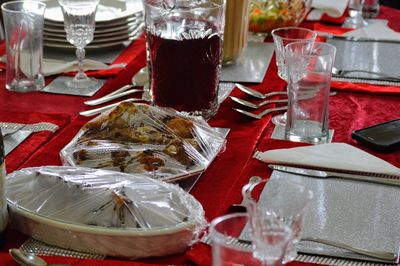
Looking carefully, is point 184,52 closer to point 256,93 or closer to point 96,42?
point 256,93

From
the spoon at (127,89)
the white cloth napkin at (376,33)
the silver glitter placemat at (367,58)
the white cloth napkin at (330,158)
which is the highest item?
the white cloth napkin at (330,158)

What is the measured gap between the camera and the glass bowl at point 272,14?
1.93m

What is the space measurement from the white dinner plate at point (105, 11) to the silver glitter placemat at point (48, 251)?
902 mm

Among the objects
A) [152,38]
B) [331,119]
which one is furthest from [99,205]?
[331,119]

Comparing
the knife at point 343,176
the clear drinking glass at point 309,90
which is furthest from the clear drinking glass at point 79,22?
the knife at point 343,176

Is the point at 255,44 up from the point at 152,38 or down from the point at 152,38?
down

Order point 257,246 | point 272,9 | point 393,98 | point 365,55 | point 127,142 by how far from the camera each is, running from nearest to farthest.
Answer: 1. point 257,246
2. point 127,142
3. point 393,98
4. point 365,55
5. point 272,9

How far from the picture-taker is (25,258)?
86 cm

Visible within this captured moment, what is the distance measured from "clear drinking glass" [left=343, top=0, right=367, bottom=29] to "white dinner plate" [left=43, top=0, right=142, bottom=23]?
0.60 m

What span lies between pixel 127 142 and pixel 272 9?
2.96 feet

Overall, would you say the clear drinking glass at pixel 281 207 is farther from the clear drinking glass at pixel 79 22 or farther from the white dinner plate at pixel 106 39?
the white dinner plate at pixel 106 39

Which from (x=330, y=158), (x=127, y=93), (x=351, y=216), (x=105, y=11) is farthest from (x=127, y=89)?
(x=351, y=216)

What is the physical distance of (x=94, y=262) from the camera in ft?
2.90

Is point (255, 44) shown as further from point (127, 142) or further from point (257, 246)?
point (257, 246)
